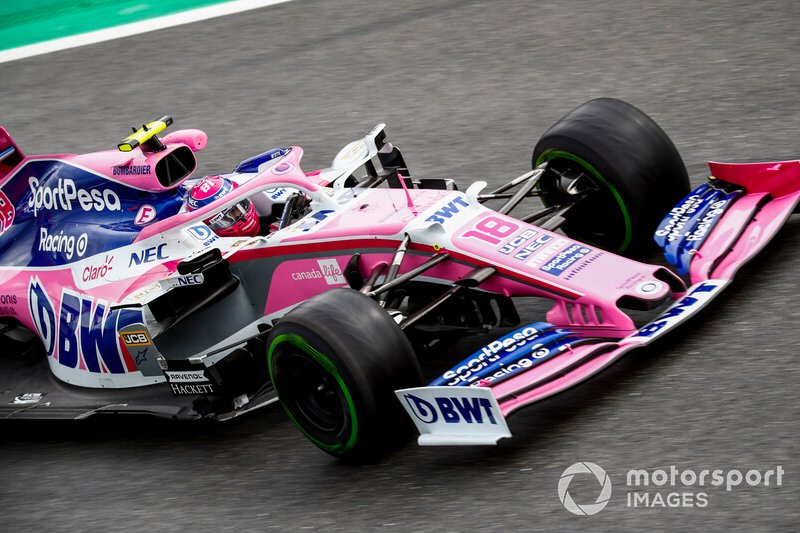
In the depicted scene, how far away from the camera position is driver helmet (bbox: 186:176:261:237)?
6172 mm

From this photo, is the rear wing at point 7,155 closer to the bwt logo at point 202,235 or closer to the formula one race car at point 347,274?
the formula one race car at point 347,274

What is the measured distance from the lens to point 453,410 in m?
4.59

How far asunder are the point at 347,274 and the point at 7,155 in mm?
2637

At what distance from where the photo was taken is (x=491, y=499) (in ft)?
15.0

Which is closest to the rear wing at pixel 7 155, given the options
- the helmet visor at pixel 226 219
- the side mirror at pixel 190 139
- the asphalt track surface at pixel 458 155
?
the side mirror at pixel 190 139

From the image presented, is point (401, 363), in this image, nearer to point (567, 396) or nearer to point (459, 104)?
point (567, 396)

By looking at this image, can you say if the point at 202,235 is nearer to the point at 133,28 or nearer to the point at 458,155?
the point at 458,155

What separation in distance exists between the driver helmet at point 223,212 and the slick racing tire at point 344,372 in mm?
1339

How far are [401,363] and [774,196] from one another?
2.38m

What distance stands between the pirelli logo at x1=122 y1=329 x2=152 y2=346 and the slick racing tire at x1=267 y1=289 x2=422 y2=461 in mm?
1090

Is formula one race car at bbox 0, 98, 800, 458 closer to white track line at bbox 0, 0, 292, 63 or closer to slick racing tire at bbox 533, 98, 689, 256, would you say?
slick racing tire at bbox 533, 98, 689, 256

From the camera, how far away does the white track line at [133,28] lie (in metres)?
12.6

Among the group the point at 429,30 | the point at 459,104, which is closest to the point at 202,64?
the point at 429,30

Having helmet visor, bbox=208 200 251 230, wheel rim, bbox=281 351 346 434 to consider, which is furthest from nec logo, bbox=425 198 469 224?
helmet visor, bbox=208 200 251 230
